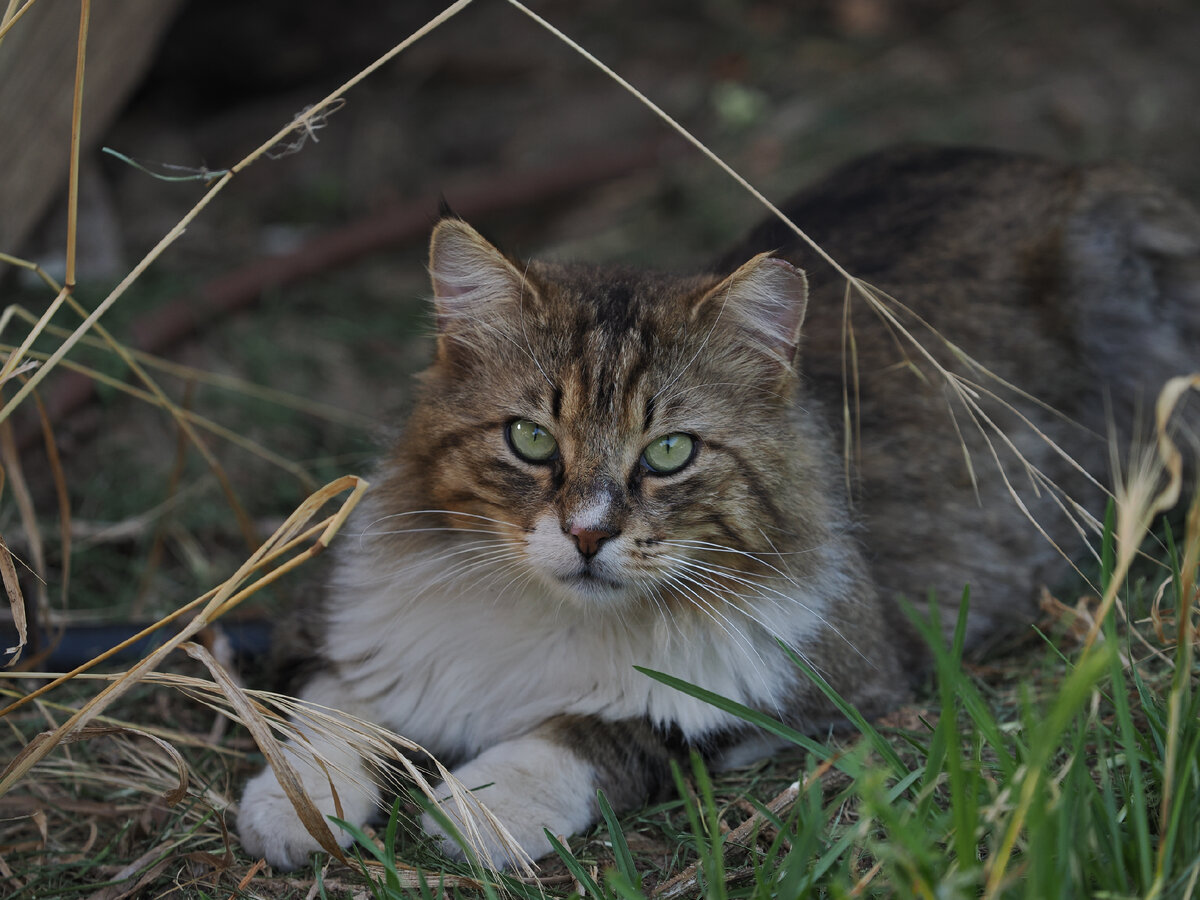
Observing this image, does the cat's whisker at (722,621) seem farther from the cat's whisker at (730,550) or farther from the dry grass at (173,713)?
the dry grass at (173,713)

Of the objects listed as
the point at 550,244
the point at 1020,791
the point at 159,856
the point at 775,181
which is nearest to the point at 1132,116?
the point at 775,181

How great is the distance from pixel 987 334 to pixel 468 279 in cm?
182

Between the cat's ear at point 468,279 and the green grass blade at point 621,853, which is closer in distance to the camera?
the green grass blade at point 621,853

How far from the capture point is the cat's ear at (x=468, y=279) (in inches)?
110

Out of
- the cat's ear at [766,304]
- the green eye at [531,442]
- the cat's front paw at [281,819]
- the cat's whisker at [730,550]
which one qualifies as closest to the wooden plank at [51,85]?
the green eye at [531,442]

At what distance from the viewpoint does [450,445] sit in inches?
113

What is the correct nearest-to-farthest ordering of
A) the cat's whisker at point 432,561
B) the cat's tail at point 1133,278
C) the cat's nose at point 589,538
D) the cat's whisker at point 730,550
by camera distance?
the cat's nose at point 589,538
the cat's whisker at point 730,550
the cat's whisker at point 432,561
the cat's tail at point 1133,278

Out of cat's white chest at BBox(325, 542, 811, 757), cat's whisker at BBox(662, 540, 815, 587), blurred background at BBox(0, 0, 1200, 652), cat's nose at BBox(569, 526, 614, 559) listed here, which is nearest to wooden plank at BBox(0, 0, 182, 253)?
blurred background at BBox(0, 0, 1200, 652)

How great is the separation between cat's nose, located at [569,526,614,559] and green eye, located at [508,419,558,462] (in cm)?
27

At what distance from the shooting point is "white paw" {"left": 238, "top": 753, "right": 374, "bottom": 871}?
2625 mm

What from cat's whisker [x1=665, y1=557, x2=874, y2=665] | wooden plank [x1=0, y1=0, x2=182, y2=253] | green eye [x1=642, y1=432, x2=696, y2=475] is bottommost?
cat's whisker [x1=665, y1=557, x2=874, y2=665]

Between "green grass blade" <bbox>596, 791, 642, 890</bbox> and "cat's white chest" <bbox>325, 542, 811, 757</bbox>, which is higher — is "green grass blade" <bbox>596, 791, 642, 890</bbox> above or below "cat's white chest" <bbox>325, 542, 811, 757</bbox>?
below

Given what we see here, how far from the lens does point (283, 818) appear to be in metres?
2.66

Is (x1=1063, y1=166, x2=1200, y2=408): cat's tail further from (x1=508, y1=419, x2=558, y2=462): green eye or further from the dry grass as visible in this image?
(x1=508, y1=419, x2=558, y2=462): green eye
